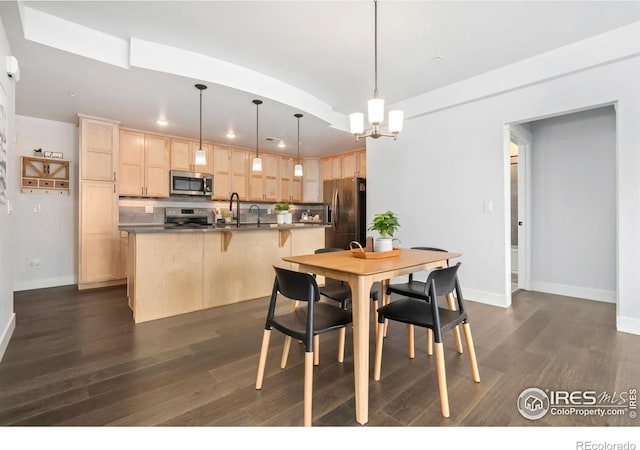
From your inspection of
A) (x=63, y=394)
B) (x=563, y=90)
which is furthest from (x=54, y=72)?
(x=563, y=90)

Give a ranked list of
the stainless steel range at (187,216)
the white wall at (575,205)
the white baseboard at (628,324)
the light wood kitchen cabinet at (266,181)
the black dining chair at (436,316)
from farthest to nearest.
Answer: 1. the light wood kitchen cabinet at (266,181)
2. the stainless steel range at (187,216)
3. the white wall at (575,205)
4. the white baseboard at (628,324)
5. the black dining chair at (436,316)

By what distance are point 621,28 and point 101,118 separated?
235 inches

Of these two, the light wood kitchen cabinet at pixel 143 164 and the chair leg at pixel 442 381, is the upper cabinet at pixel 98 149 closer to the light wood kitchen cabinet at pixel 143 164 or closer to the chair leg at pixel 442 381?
the light wood kitchen cabinet at pixel 143 164

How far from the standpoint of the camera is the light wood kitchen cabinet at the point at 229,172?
5605 millimetres

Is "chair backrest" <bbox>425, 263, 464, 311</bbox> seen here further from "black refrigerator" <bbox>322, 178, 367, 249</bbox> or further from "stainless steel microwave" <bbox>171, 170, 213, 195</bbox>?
"stainless steel microwave" <bbox>171, 170, 213, 195</bbox>

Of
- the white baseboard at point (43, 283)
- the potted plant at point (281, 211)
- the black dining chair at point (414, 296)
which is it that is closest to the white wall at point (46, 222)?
the white baseboard at point (43, 283)

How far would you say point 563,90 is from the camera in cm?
296

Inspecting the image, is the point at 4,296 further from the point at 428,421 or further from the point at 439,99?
the point at 439,99

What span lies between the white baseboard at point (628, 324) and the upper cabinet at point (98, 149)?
6.20 metres

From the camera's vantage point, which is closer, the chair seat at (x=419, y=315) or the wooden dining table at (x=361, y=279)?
the wooden dining table at (x=361, y=279)

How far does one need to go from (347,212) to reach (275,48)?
10.8ft

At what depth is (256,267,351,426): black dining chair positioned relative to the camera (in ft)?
4.77

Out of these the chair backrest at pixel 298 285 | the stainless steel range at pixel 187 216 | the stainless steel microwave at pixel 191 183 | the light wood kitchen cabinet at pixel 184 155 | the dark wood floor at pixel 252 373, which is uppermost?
the light wood kitchen cabinet at pixel 184 155

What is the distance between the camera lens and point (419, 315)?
→ 5.70ft
